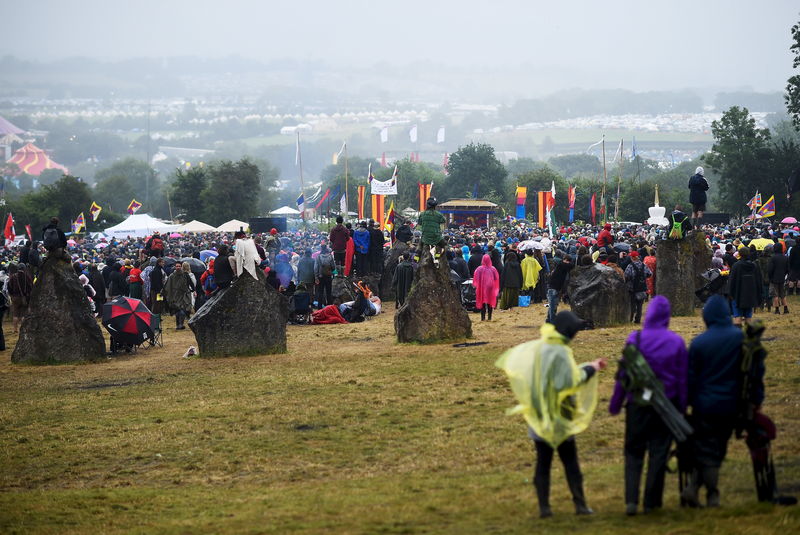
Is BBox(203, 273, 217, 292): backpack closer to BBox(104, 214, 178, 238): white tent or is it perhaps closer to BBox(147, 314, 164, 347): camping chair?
BBox(147, 314, 164, 347): camping chair

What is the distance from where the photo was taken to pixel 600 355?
18266 mm

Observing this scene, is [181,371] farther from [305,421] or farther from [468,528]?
[468,528]

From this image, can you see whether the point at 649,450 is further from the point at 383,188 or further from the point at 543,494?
the point at 383,188

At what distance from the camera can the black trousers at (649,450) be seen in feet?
29.7

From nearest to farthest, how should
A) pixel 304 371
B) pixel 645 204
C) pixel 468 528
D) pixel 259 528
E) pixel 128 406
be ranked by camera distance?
pixel 468 528 → pixel 259 528 → pixel 128 406 → pixel 304 371 → pixel 645 204

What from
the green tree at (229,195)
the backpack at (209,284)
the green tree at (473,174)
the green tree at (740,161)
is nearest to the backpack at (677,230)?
the backpack at (209,284)

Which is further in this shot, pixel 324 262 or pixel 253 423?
pixel 324 262

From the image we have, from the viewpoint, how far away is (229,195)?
334 feet

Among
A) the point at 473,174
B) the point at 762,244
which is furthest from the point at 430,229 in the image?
the point at 473,174

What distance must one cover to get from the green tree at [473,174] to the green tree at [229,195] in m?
34.5

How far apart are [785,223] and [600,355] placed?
4082cm

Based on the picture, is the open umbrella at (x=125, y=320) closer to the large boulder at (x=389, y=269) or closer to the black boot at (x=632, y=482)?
the large boulder at (x=389, y=269)

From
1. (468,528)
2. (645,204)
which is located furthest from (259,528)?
(645,204)

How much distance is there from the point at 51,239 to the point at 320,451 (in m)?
11.1
